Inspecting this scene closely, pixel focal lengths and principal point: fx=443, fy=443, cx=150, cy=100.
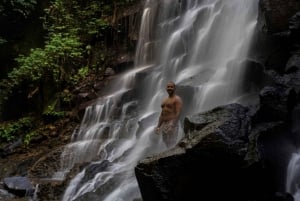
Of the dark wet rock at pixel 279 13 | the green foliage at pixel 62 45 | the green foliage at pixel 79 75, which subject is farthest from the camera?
the green foliage at pixel 79 75

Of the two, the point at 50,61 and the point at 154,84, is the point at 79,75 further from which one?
the point at 154,84

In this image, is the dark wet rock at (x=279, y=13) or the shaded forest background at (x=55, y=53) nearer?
the dark wet rock at (x=279, y=13)

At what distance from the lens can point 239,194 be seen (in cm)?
581

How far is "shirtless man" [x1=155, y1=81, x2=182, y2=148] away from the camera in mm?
7591

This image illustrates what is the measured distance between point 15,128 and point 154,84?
4.84 m

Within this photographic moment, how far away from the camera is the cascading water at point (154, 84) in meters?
8.58

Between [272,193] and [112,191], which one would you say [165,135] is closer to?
[112,191]

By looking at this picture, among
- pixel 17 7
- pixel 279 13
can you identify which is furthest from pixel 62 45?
pixel 279 13

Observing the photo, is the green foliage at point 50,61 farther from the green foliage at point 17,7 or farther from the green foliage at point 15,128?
the green foliage at point 17,7

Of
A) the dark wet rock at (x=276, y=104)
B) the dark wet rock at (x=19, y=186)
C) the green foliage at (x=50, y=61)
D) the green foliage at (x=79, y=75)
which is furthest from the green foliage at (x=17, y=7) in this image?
the dark wet rock at (x=276, y=104)

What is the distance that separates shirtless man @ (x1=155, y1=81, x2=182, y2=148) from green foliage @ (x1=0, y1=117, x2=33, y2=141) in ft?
22.8

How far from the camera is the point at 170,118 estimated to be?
25.3 feet

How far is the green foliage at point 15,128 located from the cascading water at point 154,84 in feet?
8.24

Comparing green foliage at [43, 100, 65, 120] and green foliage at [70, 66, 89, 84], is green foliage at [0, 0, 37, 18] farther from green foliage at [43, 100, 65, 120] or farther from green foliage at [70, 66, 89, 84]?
green foliage at [43, 100, 65, 120]
